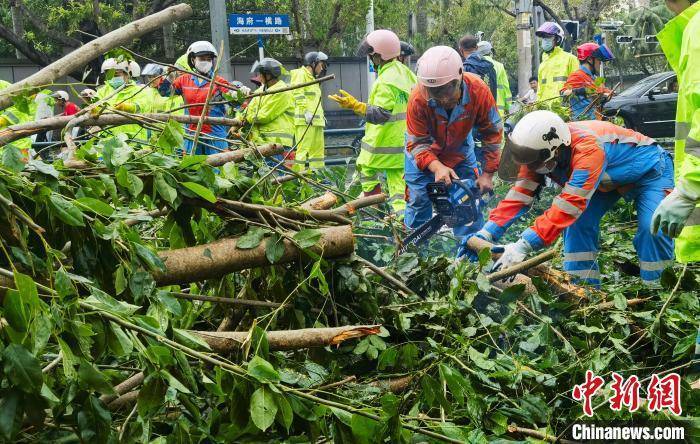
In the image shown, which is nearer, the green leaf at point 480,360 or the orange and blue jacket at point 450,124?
the green leaf at point 480,360

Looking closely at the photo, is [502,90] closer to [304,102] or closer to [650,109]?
[304,102]

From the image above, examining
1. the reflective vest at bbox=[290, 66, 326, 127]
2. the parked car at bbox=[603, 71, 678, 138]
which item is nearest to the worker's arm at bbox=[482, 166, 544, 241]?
the reflective vest at bbox=[290, 66, 326, 127]

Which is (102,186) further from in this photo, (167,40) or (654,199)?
(167,40)

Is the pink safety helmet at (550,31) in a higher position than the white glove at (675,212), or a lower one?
lower

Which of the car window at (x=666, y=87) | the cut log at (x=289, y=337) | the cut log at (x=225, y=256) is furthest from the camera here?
the car window at (x=666, y=87)

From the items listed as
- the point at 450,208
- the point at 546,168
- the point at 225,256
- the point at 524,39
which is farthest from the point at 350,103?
the point at 524,39

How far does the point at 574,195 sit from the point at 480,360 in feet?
6.47

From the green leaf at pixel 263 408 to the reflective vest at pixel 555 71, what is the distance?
989cm

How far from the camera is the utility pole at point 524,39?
1894cm

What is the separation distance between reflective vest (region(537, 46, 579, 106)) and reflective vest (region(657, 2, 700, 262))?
805 centimetres

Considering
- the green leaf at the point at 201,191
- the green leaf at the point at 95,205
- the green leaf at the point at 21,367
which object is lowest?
the green leaf at the point at 21,367

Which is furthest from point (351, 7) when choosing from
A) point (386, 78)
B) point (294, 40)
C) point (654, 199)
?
point (654, 199)

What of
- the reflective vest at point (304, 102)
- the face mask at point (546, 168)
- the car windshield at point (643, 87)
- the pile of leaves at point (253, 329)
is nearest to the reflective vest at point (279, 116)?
the reflective vest at point (304, 102)

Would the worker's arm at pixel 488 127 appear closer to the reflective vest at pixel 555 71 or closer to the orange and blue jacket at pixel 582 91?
the orange and blue jacket at pixel 582 91
